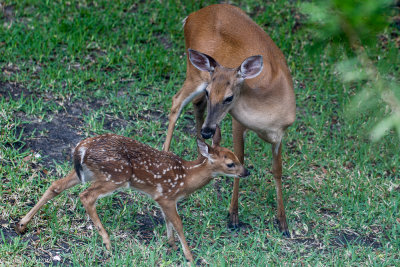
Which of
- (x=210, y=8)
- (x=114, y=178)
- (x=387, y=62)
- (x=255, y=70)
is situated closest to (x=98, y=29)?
(x=210, y=8)

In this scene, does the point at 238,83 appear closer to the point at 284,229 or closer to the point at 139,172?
the point at 139,172

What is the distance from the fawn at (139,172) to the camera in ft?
13.8

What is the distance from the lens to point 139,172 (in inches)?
170

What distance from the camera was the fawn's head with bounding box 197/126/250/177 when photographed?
4473mm

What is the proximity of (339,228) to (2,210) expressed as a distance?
2.87 meters

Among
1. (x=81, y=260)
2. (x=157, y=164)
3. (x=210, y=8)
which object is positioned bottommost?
(x=81, y=260)

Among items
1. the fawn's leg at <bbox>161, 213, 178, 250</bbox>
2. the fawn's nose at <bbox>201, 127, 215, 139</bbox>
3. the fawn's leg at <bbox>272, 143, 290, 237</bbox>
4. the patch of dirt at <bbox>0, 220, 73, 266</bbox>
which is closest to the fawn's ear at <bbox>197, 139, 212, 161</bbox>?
the fawn's nose at <bbox>201, 127, 215, 139</bbox>

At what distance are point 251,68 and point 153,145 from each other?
5.02ft

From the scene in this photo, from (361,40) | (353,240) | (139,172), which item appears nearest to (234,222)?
(353,240)

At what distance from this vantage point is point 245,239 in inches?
186

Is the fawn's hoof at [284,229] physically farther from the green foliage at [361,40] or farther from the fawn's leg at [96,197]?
the green foliage at [361,40]

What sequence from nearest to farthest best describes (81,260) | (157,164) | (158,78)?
(81,260) < (157,164) < (158,78)

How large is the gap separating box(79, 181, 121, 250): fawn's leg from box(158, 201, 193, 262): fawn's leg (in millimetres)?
422

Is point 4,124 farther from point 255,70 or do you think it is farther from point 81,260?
point 255,70
